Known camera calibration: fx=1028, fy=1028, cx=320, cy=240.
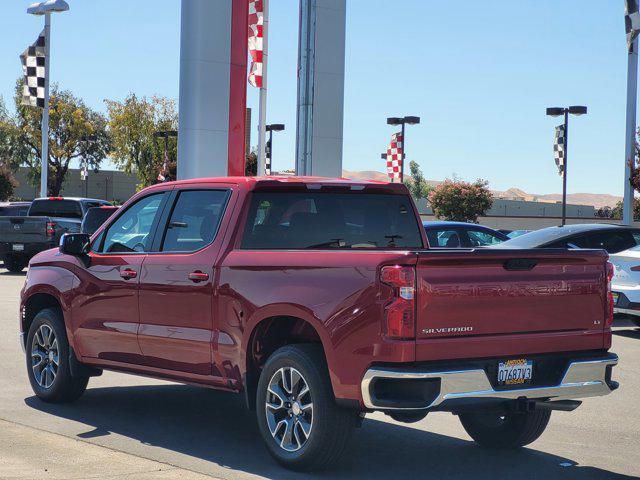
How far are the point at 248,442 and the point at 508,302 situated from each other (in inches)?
94.0

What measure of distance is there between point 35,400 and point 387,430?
314cm

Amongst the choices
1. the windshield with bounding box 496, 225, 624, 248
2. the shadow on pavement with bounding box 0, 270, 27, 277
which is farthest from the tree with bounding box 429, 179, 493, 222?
the windshield with bounding box 496, 225, 624, 248

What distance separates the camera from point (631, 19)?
28219 mm

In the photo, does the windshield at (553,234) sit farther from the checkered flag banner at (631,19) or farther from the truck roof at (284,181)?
the checkered flag banner at (631,19)

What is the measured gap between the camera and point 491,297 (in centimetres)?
620

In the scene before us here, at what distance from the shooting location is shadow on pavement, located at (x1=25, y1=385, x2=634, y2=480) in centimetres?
670

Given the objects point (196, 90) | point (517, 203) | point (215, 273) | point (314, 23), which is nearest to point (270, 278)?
point (215, 273)

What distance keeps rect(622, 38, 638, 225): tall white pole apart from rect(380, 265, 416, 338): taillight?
2453cm

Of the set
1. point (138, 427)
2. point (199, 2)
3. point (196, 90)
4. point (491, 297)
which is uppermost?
point (199, 2)

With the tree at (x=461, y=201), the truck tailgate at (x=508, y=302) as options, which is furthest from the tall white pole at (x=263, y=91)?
the tree at (x=461, y=201)

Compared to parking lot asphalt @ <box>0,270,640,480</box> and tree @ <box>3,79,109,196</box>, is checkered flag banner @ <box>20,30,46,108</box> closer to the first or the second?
parking lot asphalt @ <box>0,270,640,480</box>

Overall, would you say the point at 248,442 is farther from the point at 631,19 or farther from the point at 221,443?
the point at 631,19

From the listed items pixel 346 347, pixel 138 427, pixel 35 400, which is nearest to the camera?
pixel 346 347

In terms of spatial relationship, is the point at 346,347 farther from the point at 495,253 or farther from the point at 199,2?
the point at 199,2
